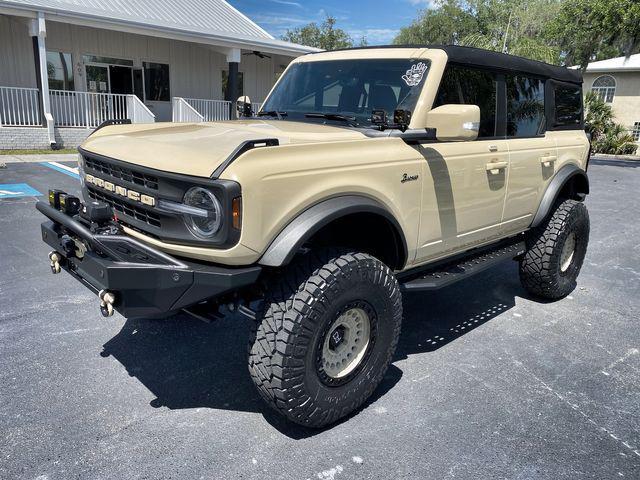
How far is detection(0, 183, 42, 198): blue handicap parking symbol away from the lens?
26.6 ft

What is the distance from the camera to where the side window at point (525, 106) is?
13.6 ft

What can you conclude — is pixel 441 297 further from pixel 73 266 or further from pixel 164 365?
pixel 73 266

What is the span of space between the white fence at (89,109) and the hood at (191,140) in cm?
1313

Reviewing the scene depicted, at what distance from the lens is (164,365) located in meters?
3.46

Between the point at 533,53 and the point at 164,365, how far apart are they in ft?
85.1

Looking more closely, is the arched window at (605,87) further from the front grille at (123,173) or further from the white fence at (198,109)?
the front grille at (123,173)

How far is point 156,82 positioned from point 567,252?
1690 cm

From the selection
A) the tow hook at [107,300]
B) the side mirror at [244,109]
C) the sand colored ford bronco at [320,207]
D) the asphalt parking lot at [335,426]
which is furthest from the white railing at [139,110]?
the tow hook at [107,300]

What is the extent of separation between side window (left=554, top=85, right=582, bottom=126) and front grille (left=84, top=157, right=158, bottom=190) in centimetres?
380

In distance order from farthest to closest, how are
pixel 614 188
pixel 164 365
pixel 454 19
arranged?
pixel 454 19
pixel 614 188
pixel 164 365

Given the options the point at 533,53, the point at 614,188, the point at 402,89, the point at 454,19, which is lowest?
the point at 614,188

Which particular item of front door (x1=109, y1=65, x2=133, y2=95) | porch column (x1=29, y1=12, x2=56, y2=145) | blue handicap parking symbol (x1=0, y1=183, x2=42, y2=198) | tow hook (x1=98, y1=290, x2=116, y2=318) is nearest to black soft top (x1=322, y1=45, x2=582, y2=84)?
tow hook (x1=98, y1=290, x2=116, y2=318)

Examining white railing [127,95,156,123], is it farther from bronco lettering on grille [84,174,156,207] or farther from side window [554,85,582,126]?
Answer: bronco lettering on grille [84,174,156,207]

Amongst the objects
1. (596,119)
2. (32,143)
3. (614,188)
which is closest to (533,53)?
(596,119)
